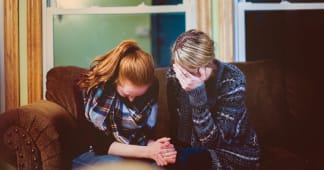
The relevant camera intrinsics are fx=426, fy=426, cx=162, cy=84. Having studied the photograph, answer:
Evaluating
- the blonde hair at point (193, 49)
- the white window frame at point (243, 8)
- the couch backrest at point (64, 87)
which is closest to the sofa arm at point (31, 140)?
the couch backrest at point (64, 87)

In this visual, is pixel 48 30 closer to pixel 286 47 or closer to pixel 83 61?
pixel 83 61

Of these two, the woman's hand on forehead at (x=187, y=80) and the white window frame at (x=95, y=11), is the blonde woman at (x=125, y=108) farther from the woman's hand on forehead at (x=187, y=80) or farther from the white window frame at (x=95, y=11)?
the white window frame at (x=95, y=11)

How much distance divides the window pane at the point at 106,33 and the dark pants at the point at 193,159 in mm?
507

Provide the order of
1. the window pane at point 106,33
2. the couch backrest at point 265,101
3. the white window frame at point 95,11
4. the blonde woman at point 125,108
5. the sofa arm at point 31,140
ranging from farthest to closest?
the white window frame at point 95,11
the window pane at point 106,33
the couch backrest at point 265,101
the blonde woman at point 125,108
the sofa arm at point 31,140

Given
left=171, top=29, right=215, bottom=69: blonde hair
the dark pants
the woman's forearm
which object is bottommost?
the dark pants

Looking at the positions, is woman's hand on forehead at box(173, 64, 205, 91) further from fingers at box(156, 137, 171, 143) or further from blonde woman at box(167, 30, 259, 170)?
fingers at box(156, 137, 171, 143)

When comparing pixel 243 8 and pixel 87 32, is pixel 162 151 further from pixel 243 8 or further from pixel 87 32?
pixel 243 8

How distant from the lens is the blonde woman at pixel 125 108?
6.48 feet

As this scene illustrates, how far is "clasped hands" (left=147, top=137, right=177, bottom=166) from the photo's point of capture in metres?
1.96

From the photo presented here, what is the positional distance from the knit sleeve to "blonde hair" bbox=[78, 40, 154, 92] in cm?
25

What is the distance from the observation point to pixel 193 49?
6.82 feet

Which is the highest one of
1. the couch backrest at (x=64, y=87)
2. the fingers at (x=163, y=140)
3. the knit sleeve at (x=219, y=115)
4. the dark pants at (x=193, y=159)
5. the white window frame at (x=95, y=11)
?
the white window frame at (x=95, y=11)

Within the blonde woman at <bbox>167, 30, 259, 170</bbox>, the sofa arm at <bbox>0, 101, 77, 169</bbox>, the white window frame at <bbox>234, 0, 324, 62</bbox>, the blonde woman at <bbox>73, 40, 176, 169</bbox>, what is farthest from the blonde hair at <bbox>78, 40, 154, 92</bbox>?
the white window frame at <bbox>234, 0, 324, 62</bbox>

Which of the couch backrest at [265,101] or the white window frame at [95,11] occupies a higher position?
the white window frame at [95,11]
